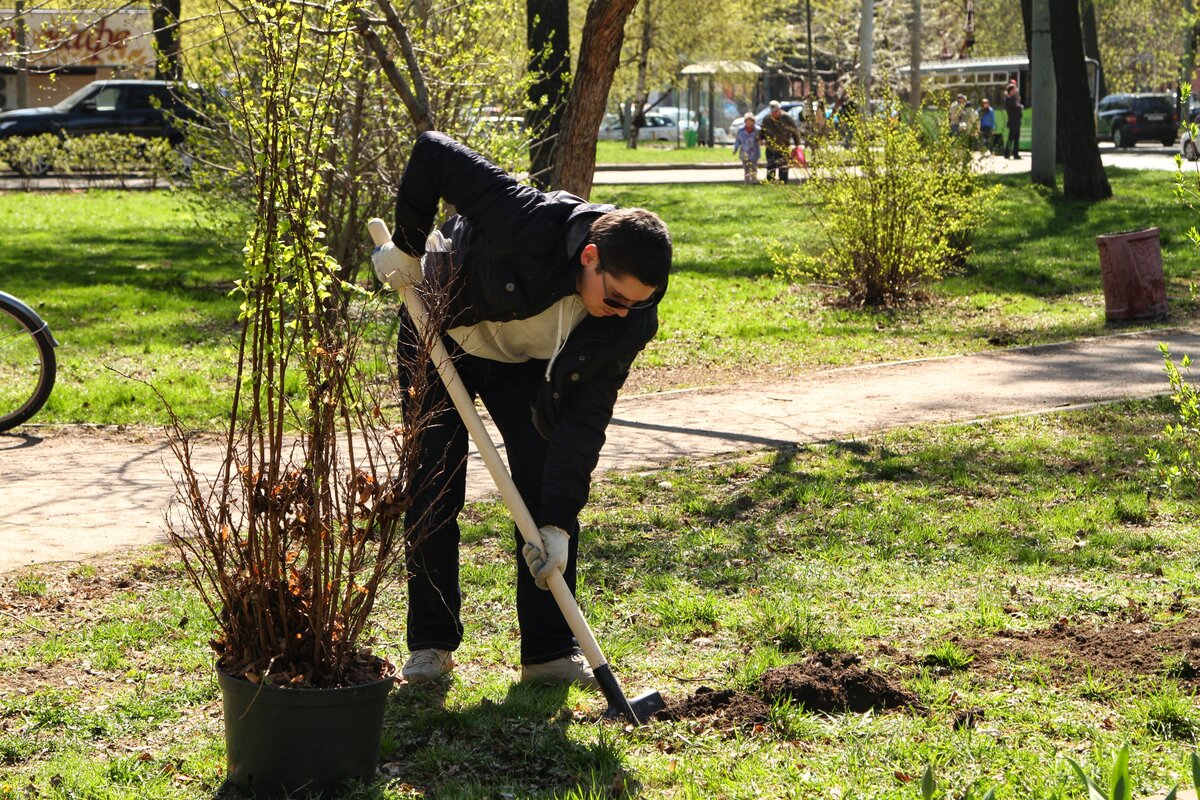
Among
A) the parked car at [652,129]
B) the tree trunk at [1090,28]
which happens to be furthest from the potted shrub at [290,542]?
the parked car at [652,129]

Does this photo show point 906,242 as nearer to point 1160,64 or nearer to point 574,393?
point 574,393

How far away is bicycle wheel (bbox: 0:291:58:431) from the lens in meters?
7.43

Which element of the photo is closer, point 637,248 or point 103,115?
point 637,248

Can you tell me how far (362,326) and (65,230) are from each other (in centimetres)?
1489

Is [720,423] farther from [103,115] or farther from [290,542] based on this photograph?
[103,115]

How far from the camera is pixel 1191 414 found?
4434 millimetres

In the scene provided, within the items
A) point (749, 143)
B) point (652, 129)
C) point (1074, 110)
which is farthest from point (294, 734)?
point (652, 129)

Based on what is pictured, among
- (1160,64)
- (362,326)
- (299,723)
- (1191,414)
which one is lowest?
(299,723)

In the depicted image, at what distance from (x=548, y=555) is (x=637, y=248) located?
0.89 metres

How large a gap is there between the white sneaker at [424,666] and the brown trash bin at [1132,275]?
8.05m

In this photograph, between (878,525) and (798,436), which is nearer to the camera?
(878,525)

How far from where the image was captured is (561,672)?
426 centimetres

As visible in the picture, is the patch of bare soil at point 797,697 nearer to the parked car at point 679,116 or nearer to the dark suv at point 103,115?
the dark suv at point 103,115

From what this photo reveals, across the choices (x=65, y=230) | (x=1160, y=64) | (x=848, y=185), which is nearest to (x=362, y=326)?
(x=848, y=185)
